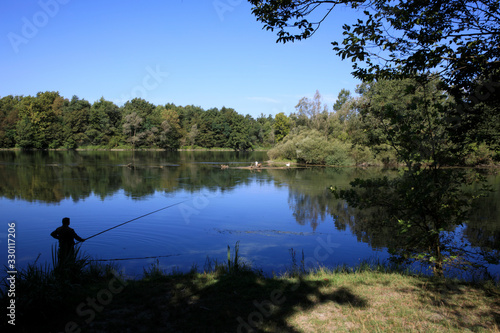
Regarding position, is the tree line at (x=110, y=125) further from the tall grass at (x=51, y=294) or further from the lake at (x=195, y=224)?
the tall grass at (x=51, y=294)

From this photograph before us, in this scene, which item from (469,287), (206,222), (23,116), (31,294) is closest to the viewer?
(31,294)

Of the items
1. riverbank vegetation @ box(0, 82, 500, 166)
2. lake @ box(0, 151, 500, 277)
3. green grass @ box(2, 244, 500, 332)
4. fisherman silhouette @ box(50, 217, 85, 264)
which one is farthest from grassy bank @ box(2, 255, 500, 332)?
riverbank vegetation @ box(0, 82, 500, 166)

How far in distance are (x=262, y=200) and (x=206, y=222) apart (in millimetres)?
6907

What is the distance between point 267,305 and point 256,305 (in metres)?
0.17

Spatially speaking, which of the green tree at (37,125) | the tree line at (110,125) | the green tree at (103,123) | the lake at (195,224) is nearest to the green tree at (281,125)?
the tree line at (110,125)

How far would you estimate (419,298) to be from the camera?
17.4ft

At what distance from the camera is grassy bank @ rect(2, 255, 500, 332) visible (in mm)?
4570

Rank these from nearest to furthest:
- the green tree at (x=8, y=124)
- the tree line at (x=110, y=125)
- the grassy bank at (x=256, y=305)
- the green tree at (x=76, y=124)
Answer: the grassy bank at (x=256, y=305), the green tree at (x=8, y=124), the tree line at (x=110, y=125), the green tree at (x=76, y=124)

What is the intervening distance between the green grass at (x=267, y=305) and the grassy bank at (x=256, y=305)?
0.01 meters

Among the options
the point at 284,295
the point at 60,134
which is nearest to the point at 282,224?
the point at 284,295

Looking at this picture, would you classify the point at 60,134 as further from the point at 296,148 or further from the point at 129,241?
the point at 129,241

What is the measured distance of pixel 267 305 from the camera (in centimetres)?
523

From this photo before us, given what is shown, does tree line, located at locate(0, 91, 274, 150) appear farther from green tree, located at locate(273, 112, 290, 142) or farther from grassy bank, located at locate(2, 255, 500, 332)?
grassy bank, located at locate(2, 255, 500, 332)

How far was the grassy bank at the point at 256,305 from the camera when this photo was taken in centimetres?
457
